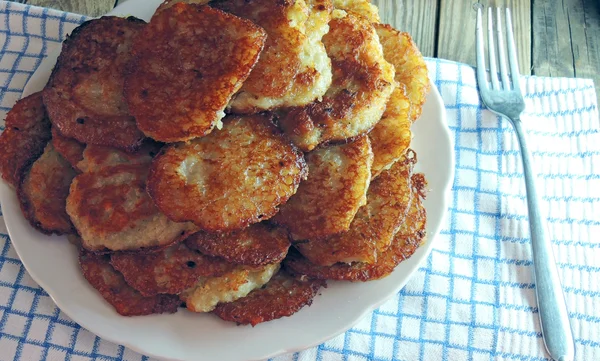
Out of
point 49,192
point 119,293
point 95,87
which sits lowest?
point 119,293

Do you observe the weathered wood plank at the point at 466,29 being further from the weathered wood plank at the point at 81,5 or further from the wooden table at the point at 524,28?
the weathered wood plank at the point at 81,5

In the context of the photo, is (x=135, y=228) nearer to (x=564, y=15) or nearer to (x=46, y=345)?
(x=46, y=345)

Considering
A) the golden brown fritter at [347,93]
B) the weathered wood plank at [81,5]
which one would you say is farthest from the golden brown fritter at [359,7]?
the weathered wood plank at [81,5]

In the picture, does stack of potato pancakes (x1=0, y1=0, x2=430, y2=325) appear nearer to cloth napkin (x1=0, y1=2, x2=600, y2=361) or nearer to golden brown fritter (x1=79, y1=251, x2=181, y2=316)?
golden brown fritter (x1=79, y1=251, x2=181, y2=316)

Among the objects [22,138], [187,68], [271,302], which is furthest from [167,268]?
[22,138]

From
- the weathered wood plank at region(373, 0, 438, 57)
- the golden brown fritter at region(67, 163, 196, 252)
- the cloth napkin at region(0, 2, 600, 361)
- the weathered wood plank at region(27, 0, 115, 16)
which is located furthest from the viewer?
the weathered wood plank at region(373, 0, 438, 57)

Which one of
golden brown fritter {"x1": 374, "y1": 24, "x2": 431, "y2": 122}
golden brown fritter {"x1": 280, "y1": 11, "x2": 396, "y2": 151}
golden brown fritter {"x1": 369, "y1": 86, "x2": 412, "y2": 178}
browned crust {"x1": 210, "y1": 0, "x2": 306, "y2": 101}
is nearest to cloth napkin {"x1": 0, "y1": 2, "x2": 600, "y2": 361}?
golden brown fritter {"x1": 374, "y1": 24, "x2": 431, "y2": 122}

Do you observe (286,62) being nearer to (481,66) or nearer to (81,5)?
(481,66)
